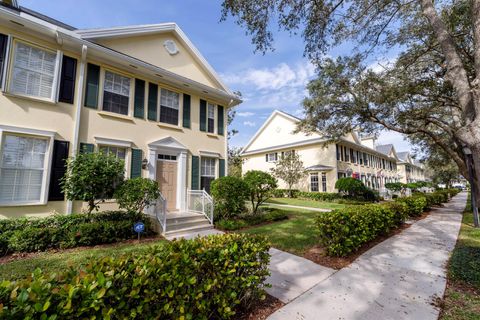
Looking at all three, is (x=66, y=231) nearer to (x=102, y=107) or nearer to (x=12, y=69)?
(x=102, y=107)

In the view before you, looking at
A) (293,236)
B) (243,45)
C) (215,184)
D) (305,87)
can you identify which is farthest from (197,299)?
(305,87)

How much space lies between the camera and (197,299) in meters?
2.42

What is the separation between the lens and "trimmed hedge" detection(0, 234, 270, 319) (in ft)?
5.10

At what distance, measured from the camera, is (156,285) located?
83.0 inches

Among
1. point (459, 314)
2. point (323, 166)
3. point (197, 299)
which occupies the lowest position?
point (459, 314)

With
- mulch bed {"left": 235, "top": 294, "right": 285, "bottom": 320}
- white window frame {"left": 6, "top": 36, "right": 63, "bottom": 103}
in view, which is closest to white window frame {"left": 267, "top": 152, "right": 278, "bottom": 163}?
white window frame {"left": 6, "top": 36, "right": 63, "bottom": 103}

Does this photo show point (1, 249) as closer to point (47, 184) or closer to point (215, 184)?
point (47, 184)

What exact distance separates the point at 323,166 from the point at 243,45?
15.9 meters

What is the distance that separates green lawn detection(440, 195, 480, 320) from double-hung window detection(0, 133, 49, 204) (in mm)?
9460

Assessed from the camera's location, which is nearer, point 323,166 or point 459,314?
point 459,314

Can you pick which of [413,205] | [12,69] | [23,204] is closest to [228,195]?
[23,204]

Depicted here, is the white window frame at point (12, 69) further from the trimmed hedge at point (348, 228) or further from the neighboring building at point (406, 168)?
the neighboring building at point (406, 168)

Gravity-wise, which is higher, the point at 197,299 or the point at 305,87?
the point at 305,87

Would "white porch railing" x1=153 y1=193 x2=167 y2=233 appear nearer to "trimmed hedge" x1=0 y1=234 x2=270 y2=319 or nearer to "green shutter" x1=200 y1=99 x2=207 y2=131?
"green shutter" x1=200 y1=99 x2=207 y2=131
